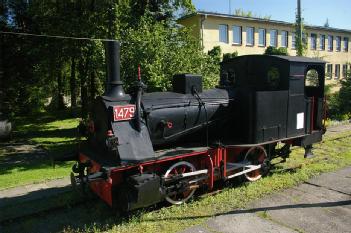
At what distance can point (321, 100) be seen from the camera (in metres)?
9.05

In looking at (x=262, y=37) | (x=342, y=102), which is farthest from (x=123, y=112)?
(x=262, y=37)

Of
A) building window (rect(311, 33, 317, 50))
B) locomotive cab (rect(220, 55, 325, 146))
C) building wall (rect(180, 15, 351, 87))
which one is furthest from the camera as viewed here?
building window (rect(311, 33, 317, 50))

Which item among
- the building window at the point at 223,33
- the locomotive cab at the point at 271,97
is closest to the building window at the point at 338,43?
the building window at the point at 223,33

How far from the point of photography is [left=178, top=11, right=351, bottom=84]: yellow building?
85.8ft

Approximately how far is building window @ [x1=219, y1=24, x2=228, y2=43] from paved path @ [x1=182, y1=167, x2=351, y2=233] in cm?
2129

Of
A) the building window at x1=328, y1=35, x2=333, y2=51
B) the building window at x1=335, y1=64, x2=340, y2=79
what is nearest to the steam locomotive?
the building window at x1=328, y1=35, x2=333, y2=51

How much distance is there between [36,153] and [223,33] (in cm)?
1942

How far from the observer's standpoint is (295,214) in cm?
625

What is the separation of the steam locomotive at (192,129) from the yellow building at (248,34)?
50.2 feet

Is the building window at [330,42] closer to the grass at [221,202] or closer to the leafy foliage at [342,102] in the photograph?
the leafy foliage at [342,102]

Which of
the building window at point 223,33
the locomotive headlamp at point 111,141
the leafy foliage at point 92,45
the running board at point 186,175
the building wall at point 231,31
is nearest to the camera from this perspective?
the locomotive headlamp at point 111,141

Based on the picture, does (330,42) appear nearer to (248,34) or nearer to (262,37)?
(262,37)

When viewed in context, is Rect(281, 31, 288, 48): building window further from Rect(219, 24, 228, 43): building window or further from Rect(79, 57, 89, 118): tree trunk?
Rect(79, 57, 89, 118): tree trunk

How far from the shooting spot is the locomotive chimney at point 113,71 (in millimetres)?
6348
